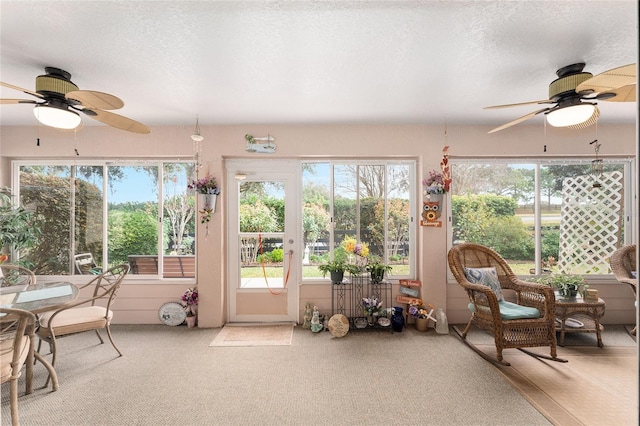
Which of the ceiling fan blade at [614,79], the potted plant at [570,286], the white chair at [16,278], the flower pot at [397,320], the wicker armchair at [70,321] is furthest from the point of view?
the flower pot at [397,320]

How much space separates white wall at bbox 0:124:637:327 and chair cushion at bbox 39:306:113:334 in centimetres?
95

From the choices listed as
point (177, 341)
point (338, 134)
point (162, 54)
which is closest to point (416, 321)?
point (338, 134)

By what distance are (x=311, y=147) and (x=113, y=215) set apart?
2.77 metres

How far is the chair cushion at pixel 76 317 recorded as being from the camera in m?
2.36

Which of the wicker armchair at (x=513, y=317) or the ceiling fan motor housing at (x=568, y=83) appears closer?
the ceiling fan motor housing at (x=568, y=83)

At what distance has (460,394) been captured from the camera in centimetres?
210

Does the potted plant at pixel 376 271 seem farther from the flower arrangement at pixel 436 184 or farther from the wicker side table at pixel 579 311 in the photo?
the wicker side table at pixel 579 311

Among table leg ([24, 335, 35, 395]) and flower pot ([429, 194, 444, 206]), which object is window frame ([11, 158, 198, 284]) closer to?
table leg ([24, 335, 35, 395])

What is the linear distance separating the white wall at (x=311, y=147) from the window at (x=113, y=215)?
214 millimetres

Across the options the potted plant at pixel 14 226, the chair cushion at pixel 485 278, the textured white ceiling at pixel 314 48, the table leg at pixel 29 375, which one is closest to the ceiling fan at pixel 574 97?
the textured white ceiling at pixel 314 48

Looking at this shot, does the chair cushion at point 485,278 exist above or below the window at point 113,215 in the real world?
below

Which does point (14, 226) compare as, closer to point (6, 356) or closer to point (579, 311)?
point (6, 356)

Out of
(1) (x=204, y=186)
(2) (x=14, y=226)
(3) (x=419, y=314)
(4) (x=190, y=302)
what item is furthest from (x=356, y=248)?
(2) (x=14, y=226)

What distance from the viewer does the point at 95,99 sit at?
1.77m
